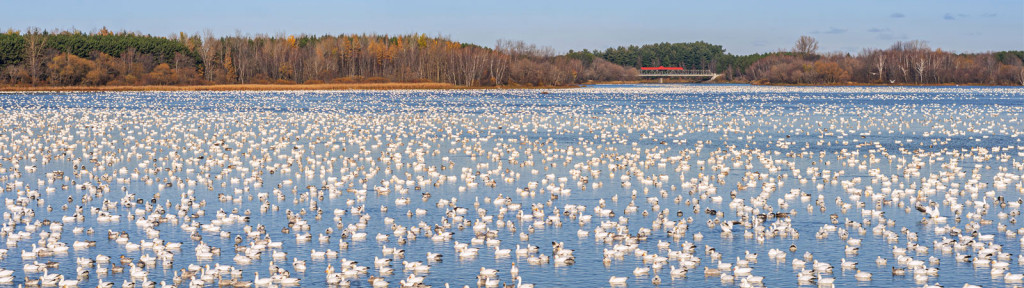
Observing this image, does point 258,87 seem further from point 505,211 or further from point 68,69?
point 505,211

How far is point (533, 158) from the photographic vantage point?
1779 inches

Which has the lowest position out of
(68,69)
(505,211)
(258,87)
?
(505,211)

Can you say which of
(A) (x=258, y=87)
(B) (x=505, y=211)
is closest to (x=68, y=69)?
(A) (x=258, y=87)

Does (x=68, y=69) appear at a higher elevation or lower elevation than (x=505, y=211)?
higher

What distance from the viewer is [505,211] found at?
29047mm

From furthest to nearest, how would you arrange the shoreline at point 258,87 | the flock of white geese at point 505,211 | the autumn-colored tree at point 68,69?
the autumn-colored tree at point 68,69
the shoreline at point 258,87
the flock of white geese at point 505,211

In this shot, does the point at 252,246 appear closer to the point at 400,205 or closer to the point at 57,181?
the point at 400,205

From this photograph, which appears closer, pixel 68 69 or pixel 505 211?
pixel 505 211

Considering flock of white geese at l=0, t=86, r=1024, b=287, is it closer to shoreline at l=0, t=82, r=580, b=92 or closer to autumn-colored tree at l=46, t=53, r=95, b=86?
shoreline at l=0, t=82, r=580, b=92

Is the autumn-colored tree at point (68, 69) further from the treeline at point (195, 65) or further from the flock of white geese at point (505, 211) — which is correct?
the flock of white geese at point (505, 211)

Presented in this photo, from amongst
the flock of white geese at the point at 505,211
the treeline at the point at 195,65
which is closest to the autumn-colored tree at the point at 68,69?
the treeline at the point at 195,65

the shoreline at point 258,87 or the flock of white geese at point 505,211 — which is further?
the shoreline at point 258,87

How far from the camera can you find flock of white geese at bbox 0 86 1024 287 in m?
22.3

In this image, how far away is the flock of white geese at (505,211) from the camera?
22344 mm
